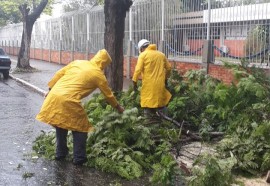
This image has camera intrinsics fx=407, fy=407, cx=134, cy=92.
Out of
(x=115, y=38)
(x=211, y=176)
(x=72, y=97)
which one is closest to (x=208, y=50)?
(x=115, y=38)

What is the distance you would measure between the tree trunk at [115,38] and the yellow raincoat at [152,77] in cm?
197

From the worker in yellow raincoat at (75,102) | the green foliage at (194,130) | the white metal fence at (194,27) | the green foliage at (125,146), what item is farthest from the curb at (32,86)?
the worker in yellow raincoat at (75,102)

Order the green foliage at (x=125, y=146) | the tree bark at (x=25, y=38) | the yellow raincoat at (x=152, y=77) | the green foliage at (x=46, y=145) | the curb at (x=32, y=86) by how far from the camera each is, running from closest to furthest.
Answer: the green foliage at (x=125, y=146)
the green foliage at (x=46, y=145)
the yellow raincoat at (x=152, y=77)
the curb at (x=32, y=86)
the tree bark at (x=25, y=38)

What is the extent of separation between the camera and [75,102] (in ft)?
18.0

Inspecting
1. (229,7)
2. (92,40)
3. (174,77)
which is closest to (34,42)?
(92,40)

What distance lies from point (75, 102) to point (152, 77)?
2.30 meters

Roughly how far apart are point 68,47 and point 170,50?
40.3ft

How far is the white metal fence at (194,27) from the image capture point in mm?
10821

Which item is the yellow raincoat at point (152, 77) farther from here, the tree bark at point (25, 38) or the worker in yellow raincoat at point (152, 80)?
the tree bark at point (25, 38)

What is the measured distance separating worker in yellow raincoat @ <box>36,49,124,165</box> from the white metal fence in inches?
241

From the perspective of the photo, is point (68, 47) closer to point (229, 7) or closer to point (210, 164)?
point (229, 7)

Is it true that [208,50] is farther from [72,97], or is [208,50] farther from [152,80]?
[72,97]

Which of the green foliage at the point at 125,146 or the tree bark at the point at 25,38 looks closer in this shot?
the green foliage at the point at 125,146

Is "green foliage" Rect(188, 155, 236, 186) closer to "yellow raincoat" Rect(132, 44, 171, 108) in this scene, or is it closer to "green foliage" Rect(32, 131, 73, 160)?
"green foliage" Rect(32, 131, 73, 160)
